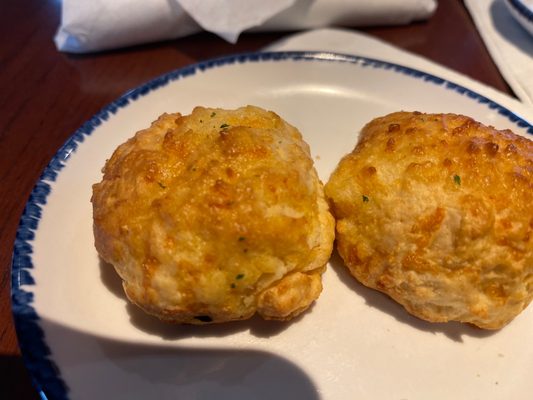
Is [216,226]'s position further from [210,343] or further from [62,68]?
[62,68]

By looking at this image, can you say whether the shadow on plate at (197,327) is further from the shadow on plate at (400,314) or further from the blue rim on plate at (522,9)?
the blue rim on plate at (522,9)

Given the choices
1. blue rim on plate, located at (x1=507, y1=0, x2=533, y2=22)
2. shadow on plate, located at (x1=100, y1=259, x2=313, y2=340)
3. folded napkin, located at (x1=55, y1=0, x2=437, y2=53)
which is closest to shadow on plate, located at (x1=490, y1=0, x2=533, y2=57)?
blue rim on plate, located at (x1=507, y1=0, x2=533, y2=22)

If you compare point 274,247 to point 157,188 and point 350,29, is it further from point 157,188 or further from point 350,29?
point 350,29

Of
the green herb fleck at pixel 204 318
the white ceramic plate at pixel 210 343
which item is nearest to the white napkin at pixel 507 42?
the white ceramic plate at pixel 210 343

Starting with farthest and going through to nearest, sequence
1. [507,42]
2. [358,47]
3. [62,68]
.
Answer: [507,42], [358,47], [62,68]

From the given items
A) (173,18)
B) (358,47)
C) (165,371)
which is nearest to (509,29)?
(358,47)

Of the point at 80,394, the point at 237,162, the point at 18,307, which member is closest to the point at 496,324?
the point at 237,162
